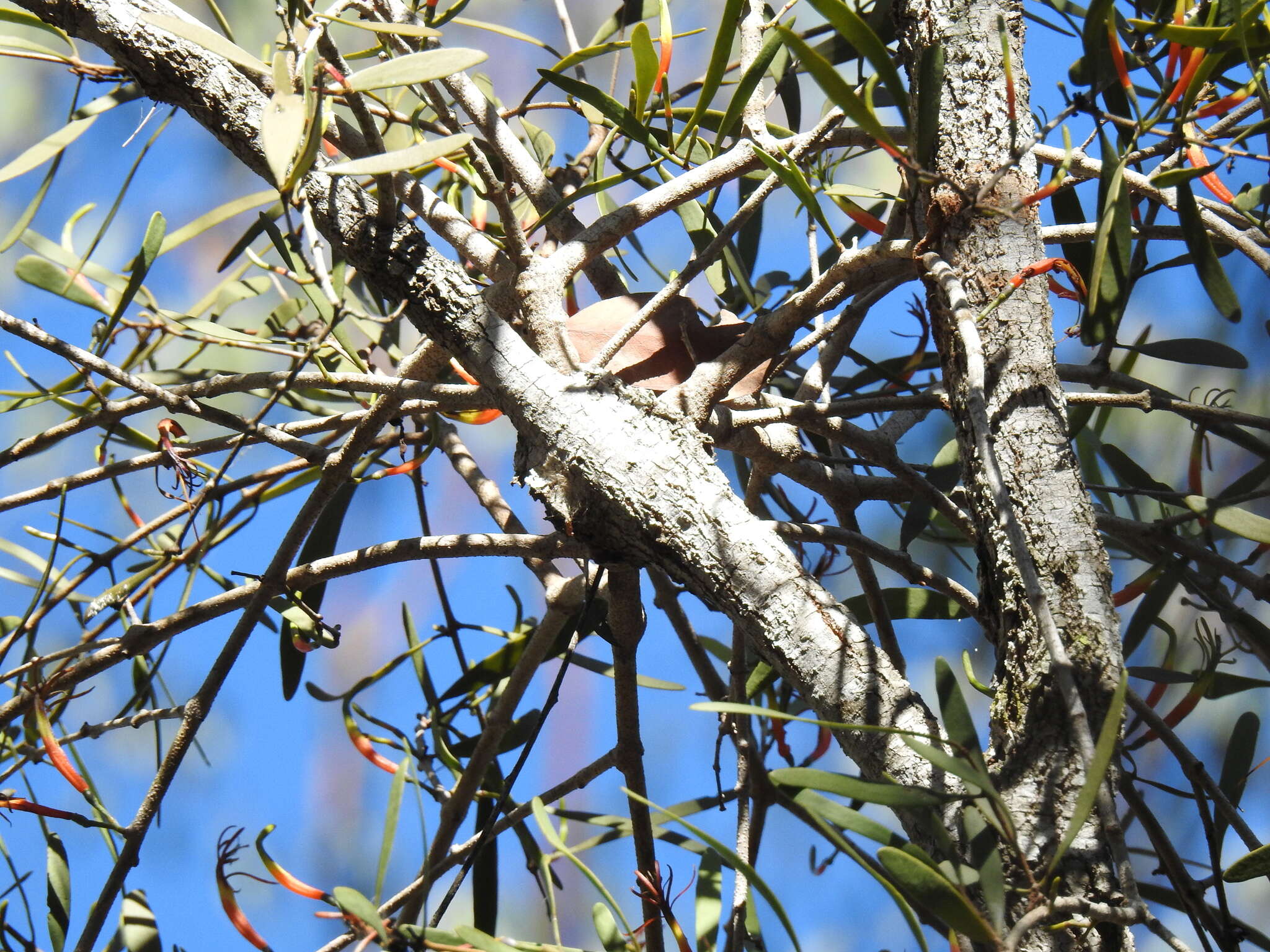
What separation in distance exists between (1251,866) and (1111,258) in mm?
178

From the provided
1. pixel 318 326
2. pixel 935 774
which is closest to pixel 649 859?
pixel 935 774

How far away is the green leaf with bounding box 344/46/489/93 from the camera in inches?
9.8

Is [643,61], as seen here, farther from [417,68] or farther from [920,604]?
[920,604]

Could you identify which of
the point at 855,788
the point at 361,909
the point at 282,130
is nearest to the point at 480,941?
the point at 361,909

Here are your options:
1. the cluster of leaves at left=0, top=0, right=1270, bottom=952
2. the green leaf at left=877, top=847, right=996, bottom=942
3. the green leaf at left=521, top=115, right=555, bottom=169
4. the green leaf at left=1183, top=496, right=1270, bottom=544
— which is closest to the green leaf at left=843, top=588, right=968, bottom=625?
the cluster of leaves at left=0, top=0, right=1270, bottom=952

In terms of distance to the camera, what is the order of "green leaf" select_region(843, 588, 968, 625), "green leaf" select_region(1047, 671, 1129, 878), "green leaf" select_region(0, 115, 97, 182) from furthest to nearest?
"green leaf" select_region(843, 588, 968, 625)
"green leaf" select_region(0, 115, 97, 182)
"green leaf" select_region(1047, 671, 1129, 878)

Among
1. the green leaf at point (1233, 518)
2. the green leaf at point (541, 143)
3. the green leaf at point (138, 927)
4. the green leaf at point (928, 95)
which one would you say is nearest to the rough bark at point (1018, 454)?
the green leaf at point (928, 95)

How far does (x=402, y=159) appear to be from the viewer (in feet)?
0.81

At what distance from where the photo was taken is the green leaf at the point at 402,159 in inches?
9.5

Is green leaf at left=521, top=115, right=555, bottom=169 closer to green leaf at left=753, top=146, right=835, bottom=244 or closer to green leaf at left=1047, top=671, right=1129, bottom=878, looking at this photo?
green leaf at left=753, top=146, right=835, bottom=244

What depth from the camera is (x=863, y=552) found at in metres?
0.37

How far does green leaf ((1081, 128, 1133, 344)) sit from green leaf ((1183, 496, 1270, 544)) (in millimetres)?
108

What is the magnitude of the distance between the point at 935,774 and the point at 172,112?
0.35 meters

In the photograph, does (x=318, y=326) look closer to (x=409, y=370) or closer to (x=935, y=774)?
(x=409, y=370)
